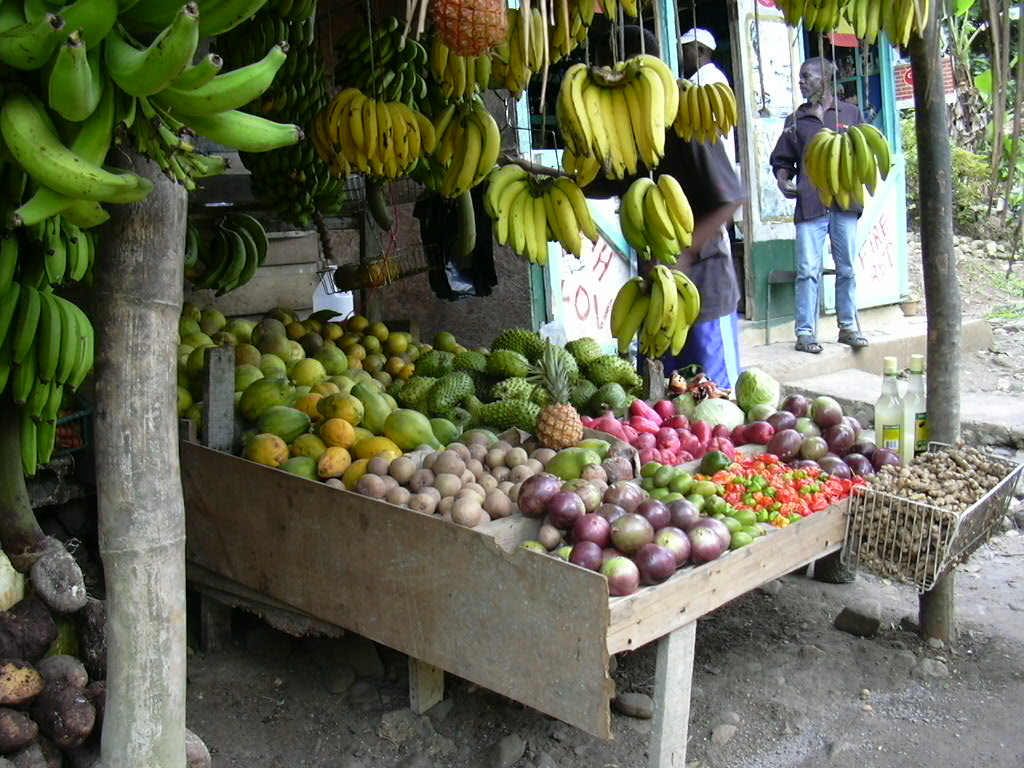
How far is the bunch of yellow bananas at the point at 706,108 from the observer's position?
3678 mm

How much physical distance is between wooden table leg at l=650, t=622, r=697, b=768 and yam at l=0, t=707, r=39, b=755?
1.55 metres

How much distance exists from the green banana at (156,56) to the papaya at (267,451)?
6.60 ft

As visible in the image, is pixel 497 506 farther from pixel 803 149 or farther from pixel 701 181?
pixel 803 149

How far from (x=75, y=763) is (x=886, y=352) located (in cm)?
679

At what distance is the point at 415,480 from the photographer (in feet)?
10.2

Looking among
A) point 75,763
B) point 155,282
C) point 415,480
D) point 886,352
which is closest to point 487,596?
point 415,480

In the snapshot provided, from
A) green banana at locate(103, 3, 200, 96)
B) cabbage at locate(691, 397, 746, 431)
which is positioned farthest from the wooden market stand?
green banana at locate(103, 3, 200, 96)

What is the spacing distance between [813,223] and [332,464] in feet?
16.6

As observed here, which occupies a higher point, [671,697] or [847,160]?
[847,160]

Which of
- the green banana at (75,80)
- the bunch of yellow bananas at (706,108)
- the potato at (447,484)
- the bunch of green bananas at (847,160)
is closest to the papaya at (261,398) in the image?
the potato at (447,484)

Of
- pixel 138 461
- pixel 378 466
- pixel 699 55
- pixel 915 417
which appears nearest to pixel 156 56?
pixel 138 461

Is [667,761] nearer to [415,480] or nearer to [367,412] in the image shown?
[415,480]

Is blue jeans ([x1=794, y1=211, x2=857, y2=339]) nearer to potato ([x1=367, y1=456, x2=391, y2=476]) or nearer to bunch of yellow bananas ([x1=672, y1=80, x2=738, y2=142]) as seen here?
bunch of yellow bananas ([x1=672, y1=80, x2=738, y2=142])

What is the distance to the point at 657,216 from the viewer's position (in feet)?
11.1
